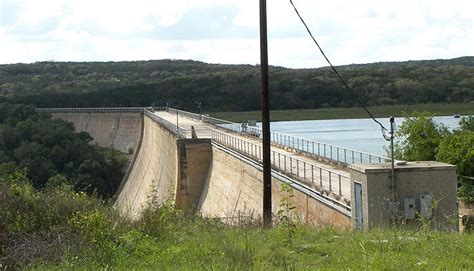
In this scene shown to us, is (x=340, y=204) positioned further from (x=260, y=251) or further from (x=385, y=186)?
(x=260, y=251)

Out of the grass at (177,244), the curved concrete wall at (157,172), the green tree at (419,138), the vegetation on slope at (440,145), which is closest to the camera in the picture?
the grass at (177,244)

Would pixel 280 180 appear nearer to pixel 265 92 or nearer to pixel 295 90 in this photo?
pixel 265 92

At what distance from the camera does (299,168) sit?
24.8 m

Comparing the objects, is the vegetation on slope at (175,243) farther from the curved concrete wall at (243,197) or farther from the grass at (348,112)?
the grass at (348,112)

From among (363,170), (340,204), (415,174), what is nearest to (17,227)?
(363,170)

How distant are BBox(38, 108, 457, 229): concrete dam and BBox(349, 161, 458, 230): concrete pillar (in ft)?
0.05

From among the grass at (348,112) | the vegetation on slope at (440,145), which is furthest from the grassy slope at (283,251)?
the grass at (348,112)

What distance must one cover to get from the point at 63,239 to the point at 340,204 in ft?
25.4

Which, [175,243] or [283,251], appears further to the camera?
[175,243]

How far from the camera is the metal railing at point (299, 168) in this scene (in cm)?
1921

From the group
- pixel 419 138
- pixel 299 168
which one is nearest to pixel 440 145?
pixel 419 138

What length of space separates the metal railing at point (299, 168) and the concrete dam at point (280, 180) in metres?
0.02

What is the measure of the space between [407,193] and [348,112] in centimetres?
7990

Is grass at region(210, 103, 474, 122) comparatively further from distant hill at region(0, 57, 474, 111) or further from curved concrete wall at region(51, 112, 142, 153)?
curved concrete wall at region(51, 112, 142, 153)
